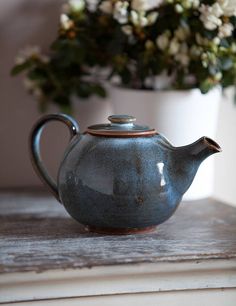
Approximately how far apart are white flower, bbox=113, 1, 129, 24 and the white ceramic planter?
0.13 meters

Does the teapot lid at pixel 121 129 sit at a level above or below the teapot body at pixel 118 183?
above

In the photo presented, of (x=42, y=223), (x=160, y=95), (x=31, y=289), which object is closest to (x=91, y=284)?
(x=31, y=289)

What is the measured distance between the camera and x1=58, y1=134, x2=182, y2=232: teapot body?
2.24 feet

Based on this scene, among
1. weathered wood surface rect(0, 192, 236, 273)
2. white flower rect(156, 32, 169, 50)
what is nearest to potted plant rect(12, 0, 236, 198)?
white flower rect(156, 32, 169, 50)

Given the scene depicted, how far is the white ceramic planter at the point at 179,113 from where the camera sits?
0.95 meters

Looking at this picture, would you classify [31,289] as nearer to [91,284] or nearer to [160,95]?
[91,284]

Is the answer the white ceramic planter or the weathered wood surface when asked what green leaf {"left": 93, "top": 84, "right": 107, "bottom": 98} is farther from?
the weathered wood surface

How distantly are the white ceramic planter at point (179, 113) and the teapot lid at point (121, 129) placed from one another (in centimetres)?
22

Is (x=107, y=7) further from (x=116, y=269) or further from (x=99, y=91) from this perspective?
(x=116, y=269)

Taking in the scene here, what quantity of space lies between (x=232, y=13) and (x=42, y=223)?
0.43 m

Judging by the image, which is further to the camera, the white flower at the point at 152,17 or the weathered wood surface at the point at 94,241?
the white flower at the point at 152,17

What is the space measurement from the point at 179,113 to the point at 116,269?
41 cm

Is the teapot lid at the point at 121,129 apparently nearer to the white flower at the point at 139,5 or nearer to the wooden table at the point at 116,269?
the wooden table at the point at 116,269

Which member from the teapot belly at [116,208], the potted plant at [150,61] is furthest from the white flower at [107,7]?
the teapot belly at [116,208]
